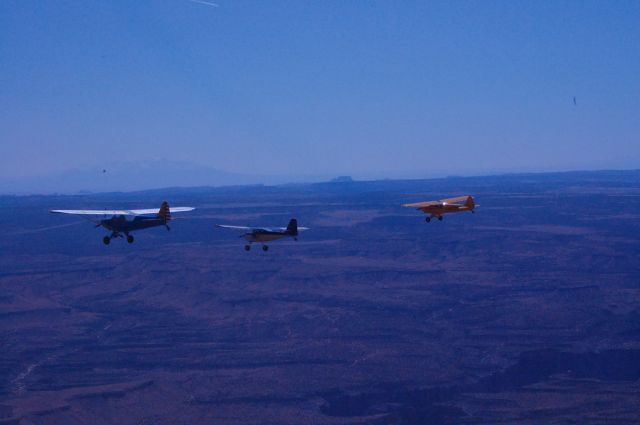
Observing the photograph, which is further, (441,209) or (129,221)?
(441,209)

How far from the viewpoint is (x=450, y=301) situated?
194125 millimetres

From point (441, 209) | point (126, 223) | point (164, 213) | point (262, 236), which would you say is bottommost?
point (262, 236)

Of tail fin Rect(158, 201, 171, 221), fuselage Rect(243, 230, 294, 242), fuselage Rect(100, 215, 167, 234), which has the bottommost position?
fuselage Rect(243, 230, 294, 242)

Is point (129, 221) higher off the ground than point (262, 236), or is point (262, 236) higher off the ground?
point (129, 221)

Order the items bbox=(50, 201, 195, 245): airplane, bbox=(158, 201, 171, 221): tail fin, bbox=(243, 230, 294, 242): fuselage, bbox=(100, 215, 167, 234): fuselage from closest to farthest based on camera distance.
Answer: bbox=(158, 201, 171, 221): tail fin
bbox=(50, 201, 195, 245): airplane
bbox=(100, 215, 167, 234): fuselage
bbox=(243, 230, 294, 242): fuselage

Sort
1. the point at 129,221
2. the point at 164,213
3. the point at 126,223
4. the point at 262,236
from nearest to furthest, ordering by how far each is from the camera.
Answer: the point at 164,213
the point at 126,223
the point at 129,221
the point at 262,236

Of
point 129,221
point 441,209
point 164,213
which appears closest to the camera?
point 164,213

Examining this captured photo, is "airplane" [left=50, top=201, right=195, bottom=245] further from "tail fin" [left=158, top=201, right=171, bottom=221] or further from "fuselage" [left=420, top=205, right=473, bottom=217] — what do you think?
"fuselage" [left=420, top=205, right=473, bottom=217]

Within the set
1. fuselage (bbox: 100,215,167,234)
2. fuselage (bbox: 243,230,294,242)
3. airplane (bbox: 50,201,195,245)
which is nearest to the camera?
airplane (bbox: 50,201,195,245)

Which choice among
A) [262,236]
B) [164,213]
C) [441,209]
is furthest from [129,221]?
[441,209]

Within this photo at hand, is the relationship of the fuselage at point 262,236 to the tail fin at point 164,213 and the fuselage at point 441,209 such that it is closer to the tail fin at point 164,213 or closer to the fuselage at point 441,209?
the tail fin at point 164,213

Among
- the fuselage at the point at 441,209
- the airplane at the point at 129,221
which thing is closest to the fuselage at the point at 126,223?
the airplane at the point at 129,221

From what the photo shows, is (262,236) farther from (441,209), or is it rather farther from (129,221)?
A: (441,209)

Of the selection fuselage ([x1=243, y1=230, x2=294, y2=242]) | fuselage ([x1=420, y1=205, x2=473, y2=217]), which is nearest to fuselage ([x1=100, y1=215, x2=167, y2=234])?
fuselage ([x1=243, y1=230, x2=294, y2=242])
